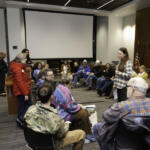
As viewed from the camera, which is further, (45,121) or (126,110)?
(45,121)

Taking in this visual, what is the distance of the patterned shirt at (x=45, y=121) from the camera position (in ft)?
4.25

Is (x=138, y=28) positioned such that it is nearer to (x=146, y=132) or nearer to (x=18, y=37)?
(x=18, y=37)

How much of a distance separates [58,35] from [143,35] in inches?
149

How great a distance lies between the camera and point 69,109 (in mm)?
1968

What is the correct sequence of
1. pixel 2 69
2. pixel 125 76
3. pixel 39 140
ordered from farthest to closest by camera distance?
1. pixel 2 69
2. pixel 125 76
3. pixel 39 140

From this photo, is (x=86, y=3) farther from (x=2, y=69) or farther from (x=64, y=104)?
(x=64, y=104)

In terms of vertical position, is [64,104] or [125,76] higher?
[125,76]

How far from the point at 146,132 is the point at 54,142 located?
78cm

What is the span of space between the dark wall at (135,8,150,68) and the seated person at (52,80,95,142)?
4946mm

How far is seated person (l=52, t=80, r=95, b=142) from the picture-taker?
6.36ft

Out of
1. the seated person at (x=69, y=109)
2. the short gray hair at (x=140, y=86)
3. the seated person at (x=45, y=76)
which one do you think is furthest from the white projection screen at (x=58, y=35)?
the short gray hair at (x=140, y=86)

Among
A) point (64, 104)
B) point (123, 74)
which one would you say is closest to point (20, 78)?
point (64, 104)

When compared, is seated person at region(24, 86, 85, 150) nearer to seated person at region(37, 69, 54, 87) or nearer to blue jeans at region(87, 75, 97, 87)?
seated person at region(37, 69, 54, 87)

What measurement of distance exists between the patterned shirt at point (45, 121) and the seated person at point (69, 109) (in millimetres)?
541
